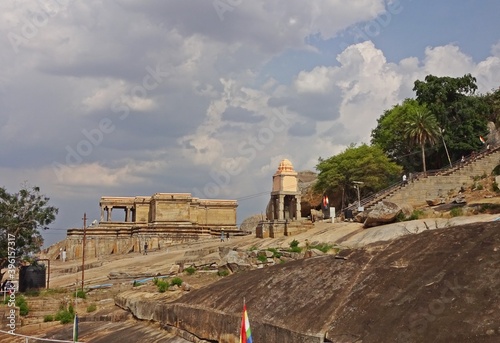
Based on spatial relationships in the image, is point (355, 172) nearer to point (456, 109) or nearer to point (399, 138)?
point (399, 138)

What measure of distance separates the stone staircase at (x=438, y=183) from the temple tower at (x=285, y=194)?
18.5 feet

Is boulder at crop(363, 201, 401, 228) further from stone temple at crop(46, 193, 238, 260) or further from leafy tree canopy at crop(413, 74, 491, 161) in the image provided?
leafy tree canopy at crop(413, 74, 491, 161)

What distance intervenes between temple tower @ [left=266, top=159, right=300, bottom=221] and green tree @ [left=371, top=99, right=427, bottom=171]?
55.6 ft

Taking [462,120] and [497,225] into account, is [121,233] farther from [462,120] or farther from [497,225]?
[497,225]

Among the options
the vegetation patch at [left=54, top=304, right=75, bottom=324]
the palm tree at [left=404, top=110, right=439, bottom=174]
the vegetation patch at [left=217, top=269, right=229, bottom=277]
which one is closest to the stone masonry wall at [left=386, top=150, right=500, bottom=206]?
the palm tree at [left=404, top=110, right=439, bottom=174]

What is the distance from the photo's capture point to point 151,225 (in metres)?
55.3

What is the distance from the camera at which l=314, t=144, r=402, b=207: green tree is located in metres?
59.0

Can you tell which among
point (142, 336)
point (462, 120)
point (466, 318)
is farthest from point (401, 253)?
point (462, 120)

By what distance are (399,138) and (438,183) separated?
15.7 meters

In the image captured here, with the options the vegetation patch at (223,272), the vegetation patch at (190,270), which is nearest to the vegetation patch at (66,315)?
the vegetation patch at (190,270)

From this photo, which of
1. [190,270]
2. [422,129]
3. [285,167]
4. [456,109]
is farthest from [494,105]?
[190,270]

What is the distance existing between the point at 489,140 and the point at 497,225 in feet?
181

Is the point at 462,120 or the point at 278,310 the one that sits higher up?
the point at 462,120

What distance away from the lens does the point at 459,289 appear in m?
9.09
